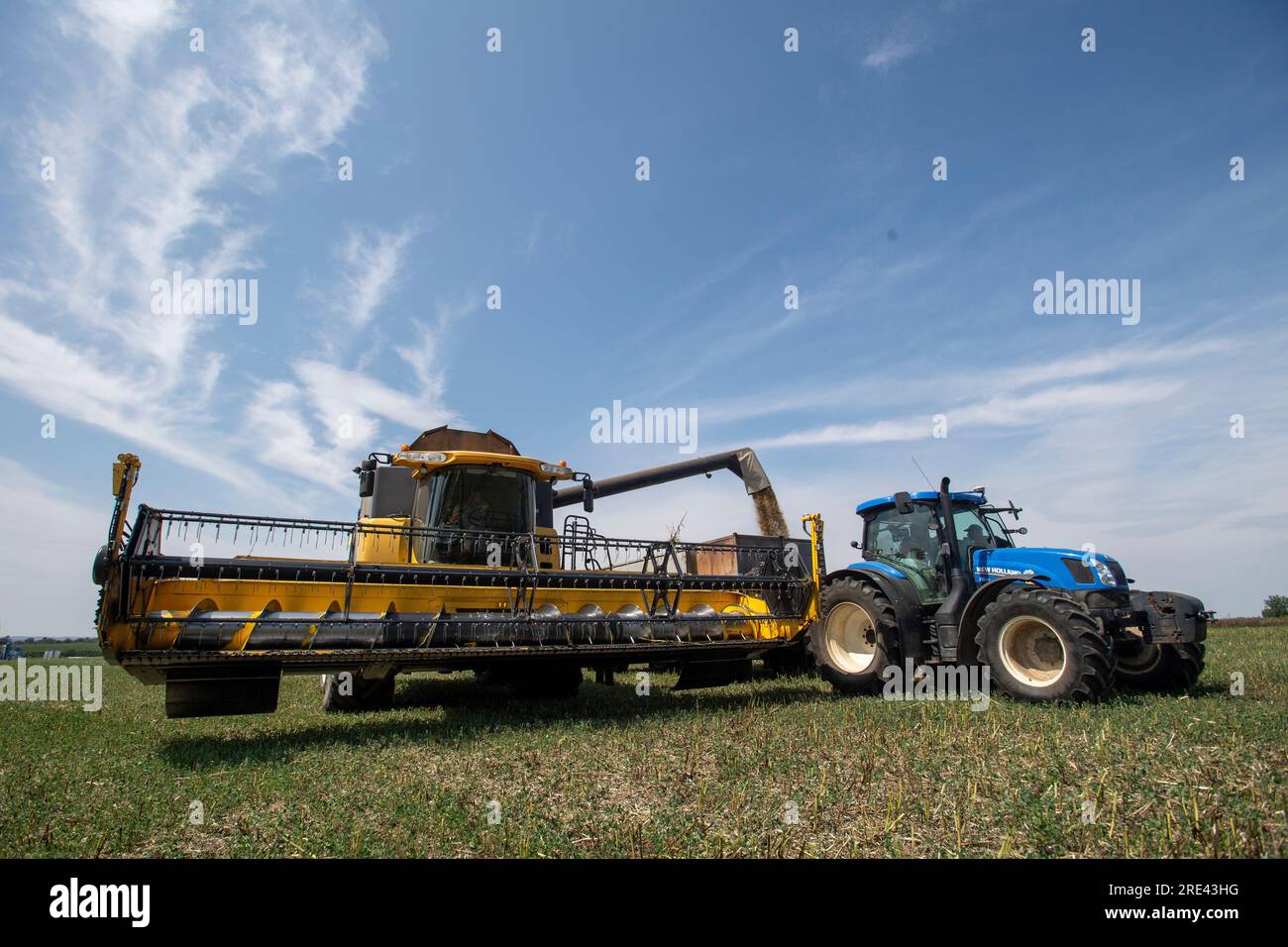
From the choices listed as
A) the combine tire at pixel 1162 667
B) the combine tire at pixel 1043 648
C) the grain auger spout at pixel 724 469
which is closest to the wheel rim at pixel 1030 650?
the combine tire at pixel 1043 648

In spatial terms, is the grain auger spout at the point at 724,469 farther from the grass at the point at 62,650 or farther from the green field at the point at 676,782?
the grass at the point at 62,650

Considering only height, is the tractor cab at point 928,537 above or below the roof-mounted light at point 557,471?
below

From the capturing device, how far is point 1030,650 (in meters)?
6.39

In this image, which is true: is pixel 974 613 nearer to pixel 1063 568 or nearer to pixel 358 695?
pixel 1063 568

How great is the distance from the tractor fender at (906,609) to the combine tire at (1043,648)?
0.90 metres

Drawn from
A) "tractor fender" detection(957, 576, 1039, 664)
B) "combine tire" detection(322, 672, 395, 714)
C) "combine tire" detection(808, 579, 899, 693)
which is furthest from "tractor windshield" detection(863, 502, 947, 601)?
"combine tire" detection(322, 672, 395, 714)

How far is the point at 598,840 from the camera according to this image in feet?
9.27

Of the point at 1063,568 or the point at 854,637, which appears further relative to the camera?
the point at 854,637

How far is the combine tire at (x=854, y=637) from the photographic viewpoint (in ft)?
24.3

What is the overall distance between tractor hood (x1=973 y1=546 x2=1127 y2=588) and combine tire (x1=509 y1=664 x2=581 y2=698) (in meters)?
4.55

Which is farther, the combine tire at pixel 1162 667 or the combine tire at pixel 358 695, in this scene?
the combine tire at pixel 358 695

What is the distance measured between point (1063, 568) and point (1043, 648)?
0.97 m

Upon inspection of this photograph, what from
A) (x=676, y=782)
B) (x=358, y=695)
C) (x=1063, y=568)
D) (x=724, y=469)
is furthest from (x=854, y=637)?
(x=724, y=469)
